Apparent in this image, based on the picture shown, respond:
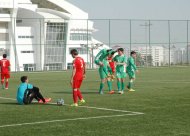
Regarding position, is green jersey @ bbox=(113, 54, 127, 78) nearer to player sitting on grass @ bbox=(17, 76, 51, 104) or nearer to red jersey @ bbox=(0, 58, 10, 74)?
player sitting on grass @ bbox=(17, 76, 51, 104)

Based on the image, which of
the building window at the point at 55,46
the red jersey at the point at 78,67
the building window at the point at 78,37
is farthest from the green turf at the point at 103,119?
the building window at the point at 78,37

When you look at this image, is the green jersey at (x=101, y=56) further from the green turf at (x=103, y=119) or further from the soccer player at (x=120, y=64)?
the green turf at (x=103, y=119)

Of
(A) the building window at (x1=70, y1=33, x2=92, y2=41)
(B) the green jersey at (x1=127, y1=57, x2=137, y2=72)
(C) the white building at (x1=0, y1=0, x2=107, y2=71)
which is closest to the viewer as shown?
(B) the green jersey at (x1=127, y1=57, x2=137, y2=72)

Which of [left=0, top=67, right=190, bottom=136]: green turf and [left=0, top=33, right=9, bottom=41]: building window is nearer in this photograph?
[left=0, top=67, right=190, bottom=136]: green turf

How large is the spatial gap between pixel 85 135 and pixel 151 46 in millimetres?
66153

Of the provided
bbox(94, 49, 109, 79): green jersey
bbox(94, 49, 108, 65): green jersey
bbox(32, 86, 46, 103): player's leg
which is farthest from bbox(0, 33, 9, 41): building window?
bbox(32, 86, 46, 103): player's leg

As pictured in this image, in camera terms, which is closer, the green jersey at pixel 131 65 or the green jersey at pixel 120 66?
the green jersey at pixel 120 66

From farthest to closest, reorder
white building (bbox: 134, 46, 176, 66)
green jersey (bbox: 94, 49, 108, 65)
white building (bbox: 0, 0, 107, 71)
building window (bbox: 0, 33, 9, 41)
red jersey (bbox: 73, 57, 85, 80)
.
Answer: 1. building window (bbox: 0, 33, 9, 41)
2. white building (bbox: 0, 0, 107, 71)
3. white building (bbox: 134, 46, 176, 66)
4. green jersey (bbox: 94, 49, 108, 65)
5. red jersey (bbox: 73, 57, 85, 80)

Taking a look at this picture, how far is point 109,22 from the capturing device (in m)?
72.6

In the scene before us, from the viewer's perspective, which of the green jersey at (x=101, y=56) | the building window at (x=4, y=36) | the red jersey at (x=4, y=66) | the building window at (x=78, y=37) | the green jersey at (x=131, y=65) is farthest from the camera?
the building window at (x=78, y=37)

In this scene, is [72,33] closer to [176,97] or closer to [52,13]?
[52,13]

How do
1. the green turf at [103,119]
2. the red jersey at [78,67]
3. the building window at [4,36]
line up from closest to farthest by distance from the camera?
the green turf at [103,119] < the red jersey at [78,67] < the building window at [4,36]

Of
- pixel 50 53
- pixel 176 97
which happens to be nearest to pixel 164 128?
pixel 176 97

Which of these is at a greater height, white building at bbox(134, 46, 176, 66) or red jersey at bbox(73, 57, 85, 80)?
white building at bbox(134, 46, 176, 66)
